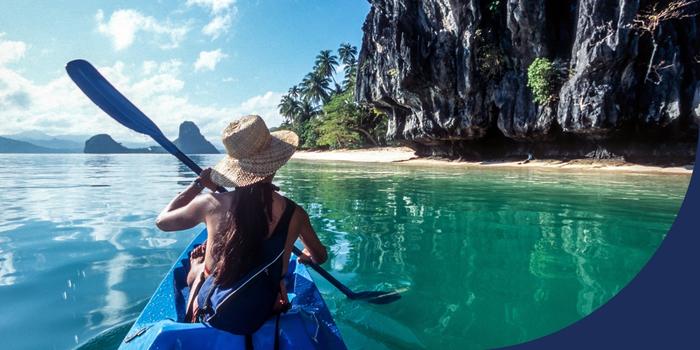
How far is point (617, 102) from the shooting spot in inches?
623

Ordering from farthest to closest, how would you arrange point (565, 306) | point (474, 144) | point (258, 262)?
Result: point (474, 144) < point (565, 306) < point (258, 262)

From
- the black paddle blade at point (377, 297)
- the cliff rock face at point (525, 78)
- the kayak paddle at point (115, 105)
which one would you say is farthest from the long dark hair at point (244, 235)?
the cliff rock face at point (525, 78)

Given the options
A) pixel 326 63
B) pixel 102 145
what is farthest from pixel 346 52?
pixel 102 145

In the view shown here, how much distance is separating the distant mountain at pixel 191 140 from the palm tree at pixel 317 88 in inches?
3295

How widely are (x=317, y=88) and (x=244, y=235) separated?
48908 mm

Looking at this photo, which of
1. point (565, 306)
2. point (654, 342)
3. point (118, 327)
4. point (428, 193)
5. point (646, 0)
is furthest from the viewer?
point (646, 0)

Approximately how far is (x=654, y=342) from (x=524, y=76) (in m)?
20.9

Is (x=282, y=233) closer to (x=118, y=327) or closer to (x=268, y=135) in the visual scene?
(x=268, y=135)

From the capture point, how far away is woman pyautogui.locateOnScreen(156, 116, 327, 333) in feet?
5.52

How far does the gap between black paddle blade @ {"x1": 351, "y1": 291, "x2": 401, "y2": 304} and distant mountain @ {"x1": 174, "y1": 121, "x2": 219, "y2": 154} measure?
423ft

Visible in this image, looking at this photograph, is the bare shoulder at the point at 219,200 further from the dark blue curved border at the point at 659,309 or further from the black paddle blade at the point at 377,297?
the black paddle blade at the point at 377,297

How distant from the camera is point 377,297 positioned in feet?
10.9

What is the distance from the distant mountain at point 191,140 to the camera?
124 meters

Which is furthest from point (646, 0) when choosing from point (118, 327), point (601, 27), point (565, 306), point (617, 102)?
point (118, 327)
